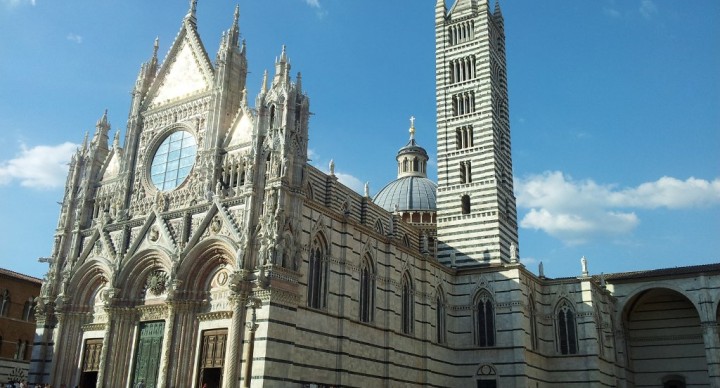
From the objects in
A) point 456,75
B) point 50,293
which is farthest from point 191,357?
point 456,75

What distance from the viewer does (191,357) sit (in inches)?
1019

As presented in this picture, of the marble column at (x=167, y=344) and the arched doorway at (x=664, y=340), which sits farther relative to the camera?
the arched doorway at (x=664, y=340)

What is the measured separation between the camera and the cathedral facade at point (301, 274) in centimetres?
2570

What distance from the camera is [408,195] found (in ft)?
161

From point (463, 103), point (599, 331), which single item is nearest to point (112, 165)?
point (463, 103)

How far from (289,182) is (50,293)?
13727 mm

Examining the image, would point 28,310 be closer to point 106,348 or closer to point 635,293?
point 106,348

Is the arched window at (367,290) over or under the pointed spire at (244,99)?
under

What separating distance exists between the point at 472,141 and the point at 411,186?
36.0ft

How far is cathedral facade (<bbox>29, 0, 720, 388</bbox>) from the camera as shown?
2570 centimetres

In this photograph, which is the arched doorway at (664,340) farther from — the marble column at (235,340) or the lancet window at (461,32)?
the marble column at (235,340)

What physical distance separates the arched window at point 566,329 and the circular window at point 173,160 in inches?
866

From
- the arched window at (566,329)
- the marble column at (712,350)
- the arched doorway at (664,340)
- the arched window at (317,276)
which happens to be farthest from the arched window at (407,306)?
the marble column at (712,350)

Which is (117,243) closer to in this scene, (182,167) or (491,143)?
(182,167)
